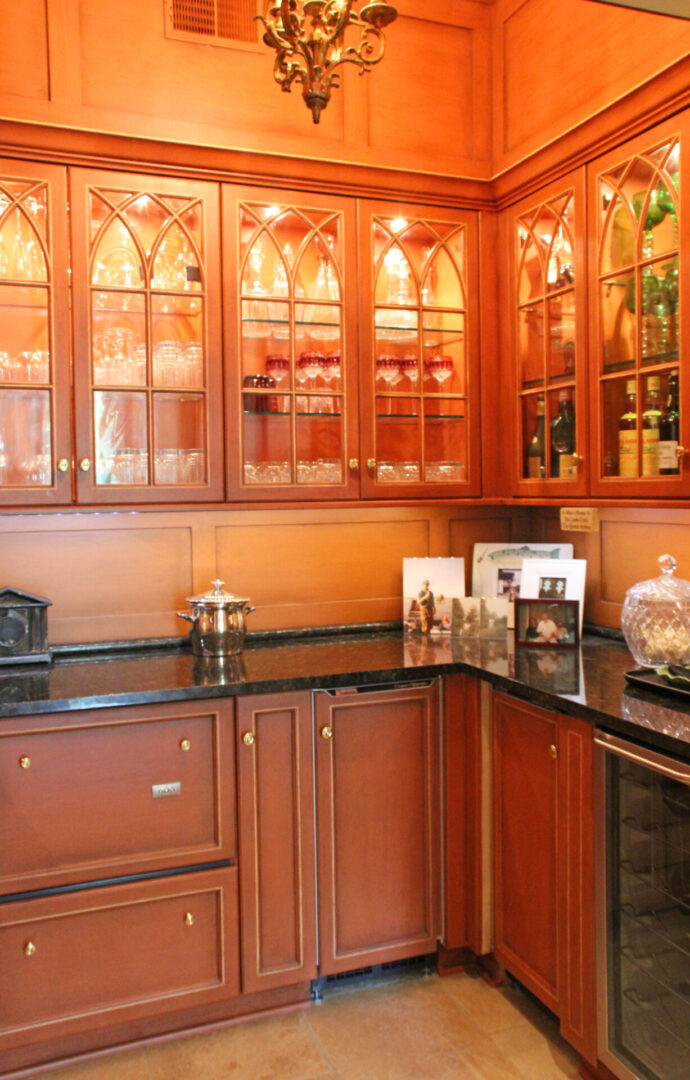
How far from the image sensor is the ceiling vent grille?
8.29 ft

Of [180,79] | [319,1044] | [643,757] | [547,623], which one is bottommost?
[319,1044]

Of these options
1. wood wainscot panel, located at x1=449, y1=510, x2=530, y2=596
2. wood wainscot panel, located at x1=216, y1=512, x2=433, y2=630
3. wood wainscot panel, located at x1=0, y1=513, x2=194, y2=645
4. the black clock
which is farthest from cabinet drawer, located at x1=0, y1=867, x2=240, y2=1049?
wood wainscot panel, located at x1=449, y1=510, x2=530, y2=596

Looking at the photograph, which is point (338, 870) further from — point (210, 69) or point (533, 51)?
point (533, 51)

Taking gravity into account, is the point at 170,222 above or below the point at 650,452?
above

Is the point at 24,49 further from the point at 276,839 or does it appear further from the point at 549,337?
the point at 276,839

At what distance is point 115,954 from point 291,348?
73.2 inches

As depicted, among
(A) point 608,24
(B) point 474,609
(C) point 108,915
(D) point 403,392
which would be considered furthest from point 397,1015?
(A) point 608,24

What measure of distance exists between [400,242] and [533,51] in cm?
74

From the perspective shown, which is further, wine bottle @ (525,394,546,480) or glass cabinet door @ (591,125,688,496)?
wine bottle @ (525,394,546,480)

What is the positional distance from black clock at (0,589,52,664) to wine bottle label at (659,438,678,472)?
1.82 metres

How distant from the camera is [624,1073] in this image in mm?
1861

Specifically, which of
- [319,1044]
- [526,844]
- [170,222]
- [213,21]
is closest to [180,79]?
[213,21]

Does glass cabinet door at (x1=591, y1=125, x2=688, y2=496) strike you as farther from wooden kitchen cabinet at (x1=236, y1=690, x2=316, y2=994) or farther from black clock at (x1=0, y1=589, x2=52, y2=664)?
black clock at (x1=0, y1=589, x2=52, y2=664)

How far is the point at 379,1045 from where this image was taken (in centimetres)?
218
